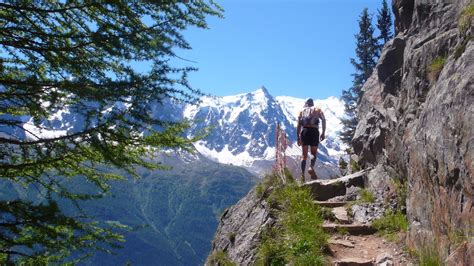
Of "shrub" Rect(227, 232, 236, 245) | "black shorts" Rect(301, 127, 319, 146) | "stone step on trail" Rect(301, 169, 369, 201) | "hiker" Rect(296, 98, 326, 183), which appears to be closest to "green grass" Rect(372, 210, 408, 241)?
"stone step on trail" Rect(301, 169, 369, 201)

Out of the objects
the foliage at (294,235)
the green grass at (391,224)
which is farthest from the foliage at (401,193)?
the foliage at (294,235)

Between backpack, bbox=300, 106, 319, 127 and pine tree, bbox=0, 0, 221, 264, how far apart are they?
8.53 meters

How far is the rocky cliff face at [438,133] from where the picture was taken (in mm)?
6003

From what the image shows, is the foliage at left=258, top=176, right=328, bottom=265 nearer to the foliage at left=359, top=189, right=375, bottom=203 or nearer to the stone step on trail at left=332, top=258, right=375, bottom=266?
the stone step on trail at left=332, top=258, right=375, bottom=266

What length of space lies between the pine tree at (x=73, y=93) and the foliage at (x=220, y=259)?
538 centimetres

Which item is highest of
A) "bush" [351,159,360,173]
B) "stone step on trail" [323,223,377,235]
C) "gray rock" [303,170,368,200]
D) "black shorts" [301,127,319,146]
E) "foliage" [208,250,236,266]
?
"black shorts" [301,127,319,146]

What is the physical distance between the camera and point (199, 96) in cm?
699

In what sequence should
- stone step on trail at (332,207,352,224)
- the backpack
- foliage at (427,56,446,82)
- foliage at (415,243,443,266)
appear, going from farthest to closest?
the backpack, stone step on trail at (332,207,352,224), foliage at (427,56,446,82), foliage at (415,243,443,266)

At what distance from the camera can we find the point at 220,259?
12.6m

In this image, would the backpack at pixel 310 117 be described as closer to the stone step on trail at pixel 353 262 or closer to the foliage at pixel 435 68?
the foliage at pixel 435 68

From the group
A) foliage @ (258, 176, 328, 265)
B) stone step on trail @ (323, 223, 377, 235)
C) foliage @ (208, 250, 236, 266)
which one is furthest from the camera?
foliage @ (208, 250, 236, 266)

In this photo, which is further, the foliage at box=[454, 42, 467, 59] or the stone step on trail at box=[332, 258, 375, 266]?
the stone step on trail at box=[332, 258, 375, 266]

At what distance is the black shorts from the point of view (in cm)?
1511

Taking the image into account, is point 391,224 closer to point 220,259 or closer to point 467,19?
point 467,19
